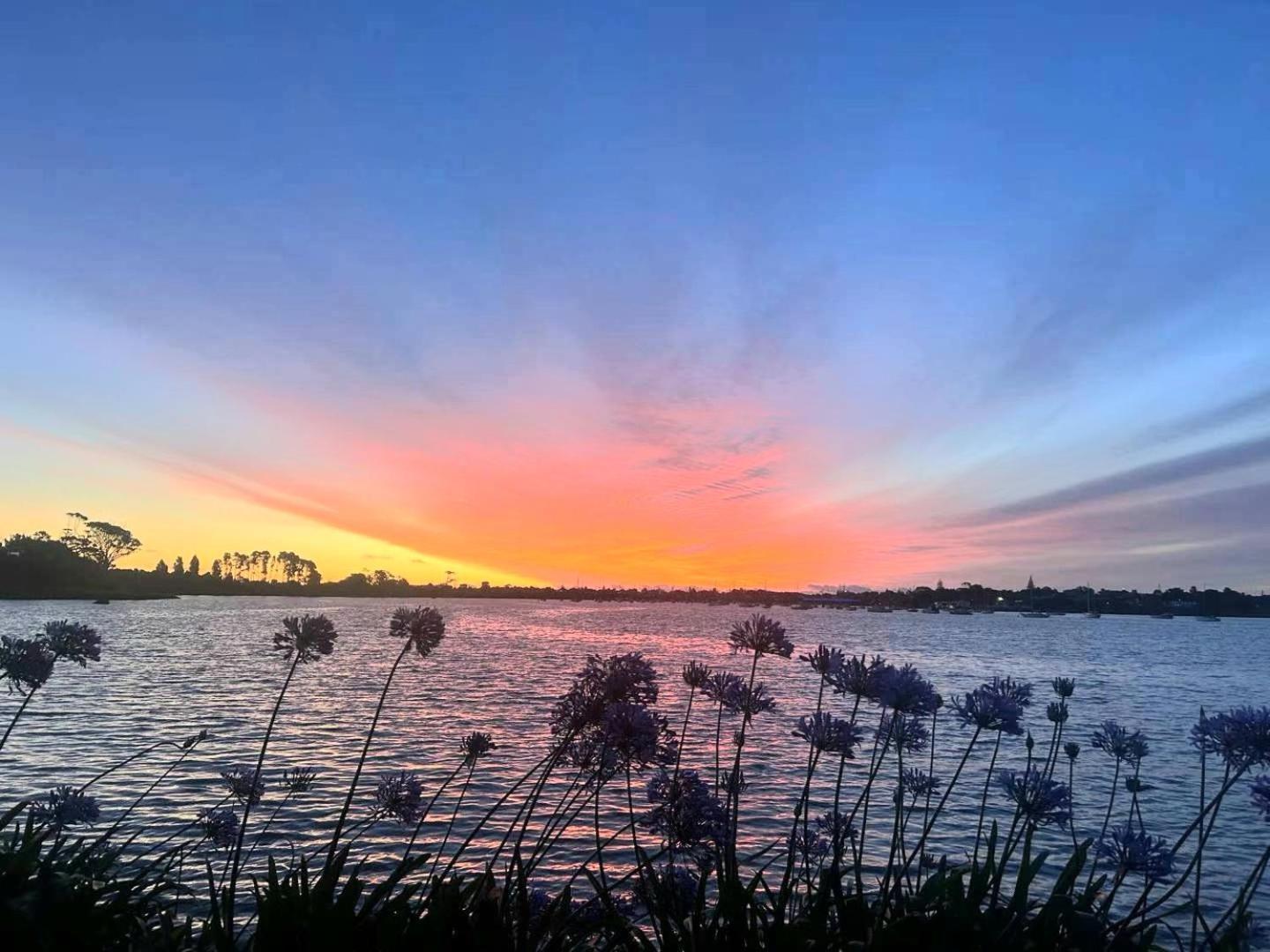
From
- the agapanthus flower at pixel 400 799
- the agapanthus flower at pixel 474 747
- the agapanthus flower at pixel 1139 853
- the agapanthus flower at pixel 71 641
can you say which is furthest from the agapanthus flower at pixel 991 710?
the agapanthus flower at pixel 71 641

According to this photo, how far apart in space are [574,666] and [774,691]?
60.7 feet

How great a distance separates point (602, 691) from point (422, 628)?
1.45 m

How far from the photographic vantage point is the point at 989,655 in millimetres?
88188

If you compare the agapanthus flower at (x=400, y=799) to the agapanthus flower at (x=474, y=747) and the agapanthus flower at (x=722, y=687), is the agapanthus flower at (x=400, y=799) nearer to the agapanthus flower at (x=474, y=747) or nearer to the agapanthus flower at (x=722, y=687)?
the agapanthus flower at (x=474, y=747)

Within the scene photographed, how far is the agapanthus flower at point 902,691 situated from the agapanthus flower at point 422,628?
2.73 meters

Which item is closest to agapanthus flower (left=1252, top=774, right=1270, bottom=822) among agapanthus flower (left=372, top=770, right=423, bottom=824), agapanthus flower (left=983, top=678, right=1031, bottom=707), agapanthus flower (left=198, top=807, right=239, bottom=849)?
agapanthus flower (left=983, top=678, right=1031, bottom=707)

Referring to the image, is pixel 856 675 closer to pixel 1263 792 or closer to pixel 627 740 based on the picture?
pixel 627 740

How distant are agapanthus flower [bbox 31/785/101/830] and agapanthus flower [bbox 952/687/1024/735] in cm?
656

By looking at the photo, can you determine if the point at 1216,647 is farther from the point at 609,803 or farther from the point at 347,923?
the point at 347,923

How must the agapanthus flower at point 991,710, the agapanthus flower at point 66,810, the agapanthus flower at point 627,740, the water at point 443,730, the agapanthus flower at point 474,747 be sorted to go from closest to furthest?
the agapanthus flower at point 627,740 < the agapanthus flower at point 991,710 < the agapanthus flower at point 474,747 < the agapanthus flower at point 66,810 < the water at point 443,730

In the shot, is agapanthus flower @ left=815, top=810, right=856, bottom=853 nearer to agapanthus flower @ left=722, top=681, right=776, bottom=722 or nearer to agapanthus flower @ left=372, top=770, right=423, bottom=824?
agapanthus flower @ left=722, top=681, right=776, bottom=722

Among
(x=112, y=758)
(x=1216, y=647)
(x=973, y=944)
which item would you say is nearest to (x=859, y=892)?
(x=973, y=944)

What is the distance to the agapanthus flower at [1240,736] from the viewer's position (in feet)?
15.5

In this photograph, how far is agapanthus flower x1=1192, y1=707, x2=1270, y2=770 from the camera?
4738mm
